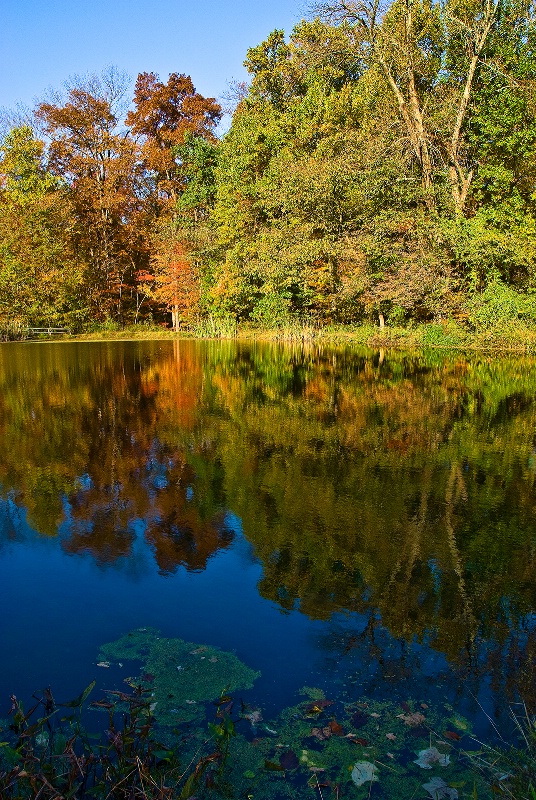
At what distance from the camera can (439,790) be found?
2586 mm

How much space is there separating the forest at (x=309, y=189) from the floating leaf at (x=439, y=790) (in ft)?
67.8

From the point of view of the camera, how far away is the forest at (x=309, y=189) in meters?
23.1

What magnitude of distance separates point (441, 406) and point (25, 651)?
8562 mm

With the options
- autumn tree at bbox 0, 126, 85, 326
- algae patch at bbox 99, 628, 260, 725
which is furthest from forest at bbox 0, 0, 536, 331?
algae patch at bbox 99, 628, 260, 725

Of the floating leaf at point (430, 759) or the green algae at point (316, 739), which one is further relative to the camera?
the floating leaf at point (430, 759)

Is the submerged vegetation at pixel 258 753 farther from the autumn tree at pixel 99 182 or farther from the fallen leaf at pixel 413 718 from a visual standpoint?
the autumn tree at pixel 99 182

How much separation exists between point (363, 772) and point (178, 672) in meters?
1.11

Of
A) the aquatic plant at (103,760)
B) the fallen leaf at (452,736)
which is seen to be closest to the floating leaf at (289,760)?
the aquatic plant at (103,760)

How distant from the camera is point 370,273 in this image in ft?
83.0

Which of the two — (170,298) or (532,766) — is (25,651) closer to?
(532,766)

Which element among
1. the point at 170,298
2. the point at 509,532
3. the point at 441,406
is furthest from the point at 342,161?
the point at 509,532

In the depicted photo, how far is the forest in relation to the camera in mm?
23141

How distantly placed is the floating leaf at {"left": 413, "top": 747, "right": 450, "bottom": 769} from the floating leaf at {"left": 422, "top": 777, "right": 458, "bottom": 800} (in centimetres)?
9

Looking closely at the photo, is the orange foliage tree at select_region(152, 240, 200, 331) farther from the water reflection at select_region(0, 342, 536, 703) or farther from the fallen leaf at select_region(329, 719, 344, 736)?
the fallen leaf at select_region(329, 719, 344, 736)
